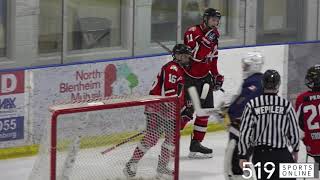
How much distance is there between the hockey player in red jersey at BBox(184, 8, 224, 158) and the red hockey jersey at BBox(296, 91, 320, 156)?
2.24 meters

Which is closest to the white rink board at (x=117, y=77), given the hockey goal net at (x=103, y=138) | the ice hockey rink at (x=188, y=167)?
the ice hockey rink at (x=188, y=167)

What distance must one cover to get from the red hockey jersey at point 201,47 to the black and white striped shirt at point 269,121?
309 cm

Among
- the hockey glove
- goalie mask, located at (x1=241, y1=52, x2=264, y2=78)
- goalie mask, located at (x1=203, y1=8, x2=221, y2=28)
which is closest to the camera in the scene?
goalie mask, located at (x1=241, y1=52, x2=264, y2=78)

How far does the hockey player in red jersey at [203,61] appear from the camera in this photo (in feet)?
30.2

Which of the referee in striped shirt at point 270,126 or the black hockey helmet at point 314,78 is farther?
the black hockey helmet at point 314,78

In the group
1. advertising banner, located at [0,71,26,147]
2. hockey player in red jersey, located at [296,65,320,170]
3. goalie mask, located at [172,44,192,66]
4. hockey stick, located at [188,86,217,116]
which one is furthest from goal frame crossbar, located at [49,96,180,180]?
advertising banner, located at [0,71,26,147]

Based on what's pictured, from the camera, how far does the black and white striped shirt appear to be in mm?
6121

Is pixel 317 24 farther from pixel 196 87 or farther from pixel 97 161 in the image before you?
pixel 97 161

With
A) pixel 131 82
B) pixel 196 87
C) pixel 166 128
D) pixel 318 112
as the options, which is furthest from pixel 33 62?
pixel 318 112

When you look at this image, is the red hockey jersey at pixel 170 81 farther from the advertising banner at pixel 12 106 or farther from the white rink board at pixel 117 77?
the advertising banner at pixel 12 106

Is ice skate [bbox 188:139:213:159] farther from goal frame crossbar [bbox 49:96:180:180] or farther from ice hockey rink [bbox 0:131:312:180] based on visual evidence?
goal frame crossbar [bbox 49:96:180:180]

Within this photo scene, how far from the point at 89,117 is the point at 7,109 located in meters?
2.49

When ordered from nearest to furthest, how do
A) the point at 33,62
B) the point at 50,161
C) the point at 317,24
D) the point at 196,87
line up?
the point at 50,161, the point at 196,87, the point at 33,62, the point at 317,24

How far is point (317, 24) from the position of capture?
1448 cm
